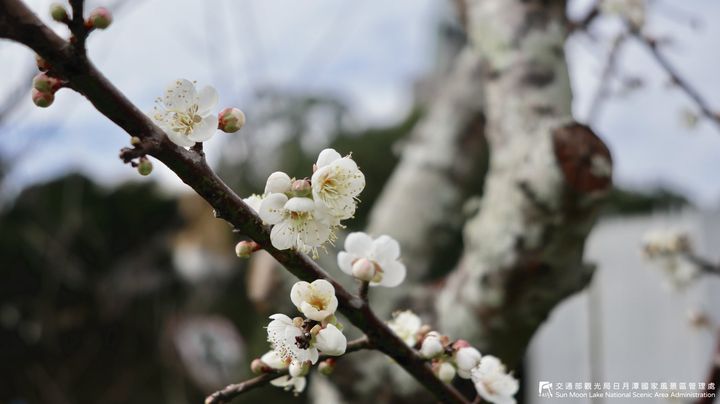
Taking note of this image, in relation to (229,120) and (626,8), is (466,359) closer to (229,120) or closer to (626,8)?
(229,120)

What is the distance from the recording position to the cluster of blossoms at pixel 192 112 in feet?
1.70

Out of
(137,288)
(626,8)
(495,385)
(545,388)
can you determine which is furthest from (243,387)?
(137,288)

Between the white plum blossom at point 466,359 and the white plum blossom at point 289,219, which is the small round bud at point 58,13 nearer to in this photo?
the white plum blossom at point 289,219

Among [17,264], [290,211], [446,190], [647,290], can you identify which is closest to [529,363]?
[647,290]

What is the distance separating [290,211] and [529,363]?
12.0 feet

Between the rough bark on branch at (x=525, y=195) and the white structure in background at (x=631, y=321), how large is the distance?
178 centimetres

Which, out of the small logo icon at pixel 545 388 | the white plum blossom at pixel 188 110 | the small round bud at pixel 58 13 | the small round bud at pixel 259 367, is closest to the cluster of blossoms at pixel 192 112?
the white plum blossom at pixel 188 110

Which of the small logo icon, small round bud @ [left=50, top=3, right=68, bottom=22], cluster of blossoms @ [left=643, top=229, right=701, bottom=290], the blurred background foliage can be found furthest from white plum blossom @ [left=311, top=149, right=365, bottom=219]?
the blurred background foliage

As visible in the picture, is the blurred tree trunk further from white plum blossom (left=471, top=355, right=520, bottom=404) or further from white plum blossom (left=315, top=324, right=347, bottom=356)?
white plum blossom (left=315, top=324, right=347, bottom=356)

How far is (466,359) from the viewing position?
610 mm

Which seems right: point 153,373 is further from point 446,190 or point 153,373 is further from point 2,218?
point 446,190

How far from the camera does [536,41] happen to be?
1259 mm

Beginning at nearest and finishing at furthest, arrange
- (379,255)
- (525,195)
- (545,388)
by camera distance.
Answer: (379,255) < (545,388) < (525,195)

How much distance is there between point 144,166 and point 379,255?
0.25 metres
